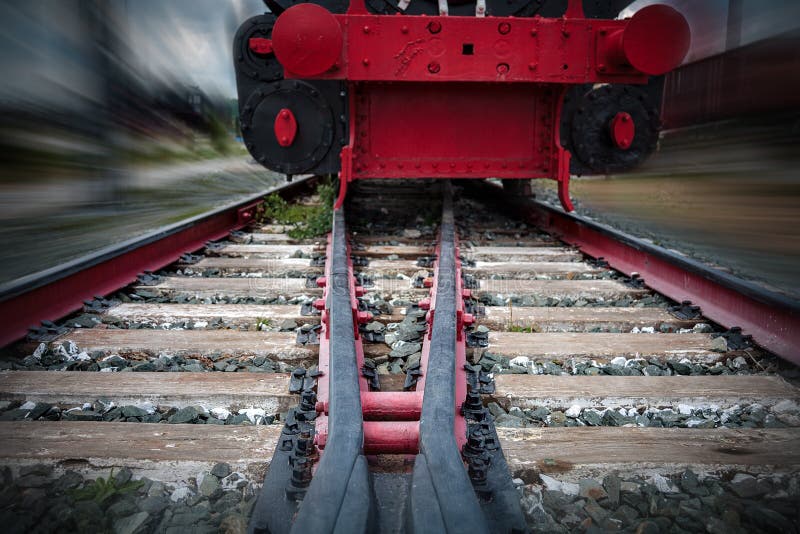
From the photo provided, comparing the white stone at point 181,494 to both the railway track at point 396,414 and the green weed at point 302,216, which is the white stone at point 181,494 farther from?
the green weed at point 302,216

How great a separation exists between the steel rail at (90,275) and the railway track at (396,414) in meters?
0.09

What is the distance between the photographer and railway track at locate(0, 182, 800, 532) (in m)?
1.04

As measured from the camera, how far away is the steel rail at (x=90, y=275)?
1.94m

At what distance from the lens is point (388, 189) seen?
5812 mm

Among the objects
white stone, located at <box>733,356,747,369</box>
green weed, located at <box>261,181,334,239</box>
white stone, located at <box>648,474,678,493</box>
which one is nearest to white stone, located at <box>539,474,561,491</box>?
white stone, located at <box>648,474,678,493</box>

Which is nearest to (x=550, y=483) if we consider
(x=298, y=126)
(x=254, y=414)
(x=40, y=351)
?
(x=254, y=414)

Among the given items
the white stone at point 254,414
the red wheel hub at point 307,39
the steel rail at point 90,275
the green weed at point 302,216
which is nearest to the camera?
the white stone at point 254,414

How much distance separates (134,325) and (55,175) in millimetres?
4102

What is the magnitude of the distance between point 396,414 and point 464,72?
2.39 m

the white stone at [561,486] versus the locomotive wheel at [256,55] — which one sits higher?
the locomotive wheel at [256,55]

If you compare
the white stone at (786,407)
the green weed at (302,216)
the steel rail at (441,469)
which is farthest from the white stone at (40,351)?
the white stone at (786,407)

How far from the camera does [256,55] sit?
3.65 m

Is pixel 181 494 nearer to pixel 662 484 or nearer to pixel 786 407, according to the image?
pixel 662 484

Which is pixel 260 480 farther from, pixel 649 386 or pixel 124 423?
pixel 649 386
